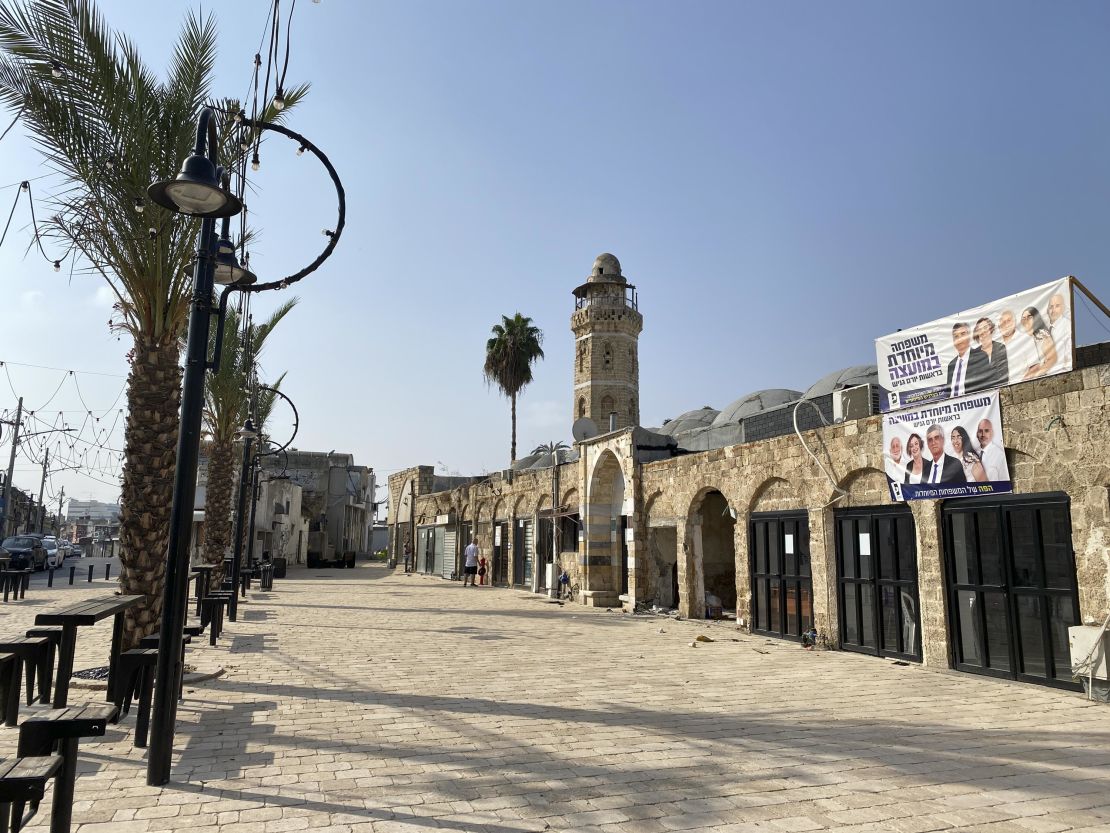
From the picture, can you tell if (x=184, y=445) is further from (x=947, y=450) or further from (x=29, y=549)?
(x=29, y=549)

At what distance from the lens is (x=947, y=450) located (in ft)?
30.4

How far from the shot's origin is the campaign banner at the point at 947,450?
870cm

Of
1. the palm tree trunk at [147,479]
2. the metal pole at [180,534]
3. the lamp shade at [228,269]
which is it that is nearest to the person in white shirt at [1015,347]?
the lamp shade at [228,269]

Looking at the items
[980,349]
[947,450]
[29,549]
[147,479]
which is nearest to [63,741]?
[147,479]

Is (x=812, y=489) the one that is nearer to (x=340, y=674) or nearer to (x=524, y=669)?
(x=524, y=669)

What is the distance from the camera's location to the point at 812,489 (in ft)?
38.6

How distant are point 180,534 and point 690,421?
2621 centimetres

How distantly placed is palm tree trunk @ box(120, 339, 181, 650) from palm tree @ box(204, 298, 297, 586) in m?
8.19

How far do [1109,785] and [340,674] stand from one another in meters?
7.49

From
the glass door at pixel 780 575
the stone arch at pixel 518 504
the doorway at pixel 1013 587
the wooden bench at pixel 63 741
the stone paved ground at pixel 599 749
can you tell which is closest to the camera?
the wooden bench at pixel 63 741

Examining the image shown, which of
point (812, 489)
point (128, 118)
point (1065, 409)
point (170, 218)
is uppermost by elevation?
point (128, 118)

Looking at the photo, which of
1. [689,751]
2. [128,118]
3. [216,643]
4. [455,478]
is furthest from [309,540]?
[689,751]

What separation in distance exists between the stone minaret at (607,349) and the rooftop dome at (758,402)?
26.7 m

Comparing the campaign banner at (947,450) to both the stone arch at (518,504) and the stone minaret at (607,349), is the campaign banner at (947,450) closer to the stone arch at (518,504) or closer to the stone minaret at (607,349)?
the stone arch at (518,504)
